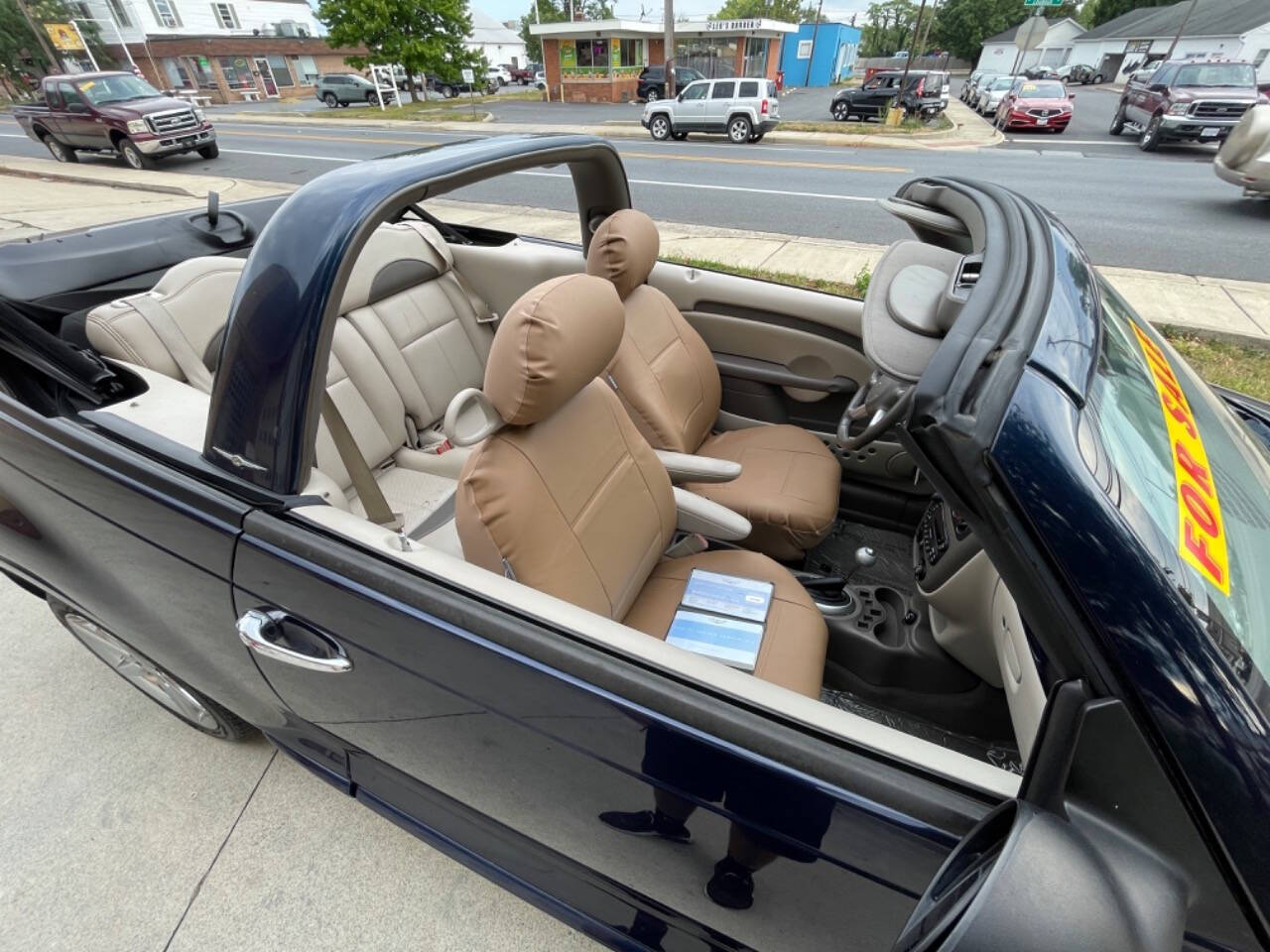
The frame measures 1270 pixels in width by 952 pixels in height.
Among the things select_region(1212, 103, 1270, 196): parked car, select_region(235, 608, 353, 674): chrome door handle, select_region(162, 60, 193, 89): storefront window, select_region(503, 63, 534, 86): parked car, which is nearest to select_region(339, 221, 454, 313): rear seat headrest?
select_region(235, 608, 353, 674): chrome door handle

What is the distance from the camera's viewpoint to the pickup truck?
1198 centimetres

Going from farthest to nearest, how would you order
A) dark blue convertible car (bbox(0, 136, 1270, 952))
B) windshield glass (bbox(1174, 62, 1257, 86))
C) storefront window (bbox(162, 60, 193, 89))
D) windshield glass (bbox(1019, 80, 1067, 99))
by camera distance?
storefront window (bbox(162, 60, 193, 89)), windshield glass (bbox(1019, 80, 1067, 99)), windshield glass (bbox(1174, 62, 1257, 86)), dark blue convertible car (bbox(0, 136, 1270, 952))

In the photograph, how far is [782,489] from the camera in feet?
7.39

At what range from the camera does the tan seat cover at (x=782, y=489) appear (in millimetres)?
2160

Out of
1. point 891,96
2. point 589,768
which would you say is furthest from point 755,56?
point 589,768

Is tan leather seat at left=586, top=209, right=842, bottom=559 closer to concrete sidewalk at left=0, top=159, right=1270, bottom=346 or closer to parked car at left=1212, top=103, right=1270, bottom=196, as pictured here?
concrete sidewalk at left=0, top=159, right=1270, bottom=346

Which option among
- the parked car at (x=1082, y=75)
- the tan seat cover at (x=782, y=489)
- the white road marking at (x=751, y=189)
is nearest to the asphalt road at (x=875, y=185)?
the white road marking at (x=751, y=189)

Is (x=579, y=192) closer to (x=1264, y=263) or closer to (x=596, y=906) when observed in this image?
(x=596, y=906)

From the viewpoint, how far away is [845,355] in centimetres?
261

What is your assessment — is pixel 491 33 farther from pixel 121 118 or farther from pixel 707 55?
pixel 121 118

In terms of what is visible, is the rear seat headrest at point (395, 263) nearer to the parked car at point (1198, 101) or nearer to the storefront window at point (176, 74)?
the parked car at point (1198, 101)

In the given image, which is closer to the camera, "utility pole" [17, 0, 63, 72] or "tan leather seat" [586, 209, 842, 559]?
"tan leather seat" [586, 209, 842, 559]

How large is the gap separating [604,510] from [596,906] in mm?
862

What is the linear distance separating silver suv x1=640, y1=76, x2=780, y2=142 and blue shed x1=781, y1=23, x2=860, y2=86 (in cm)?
2413
